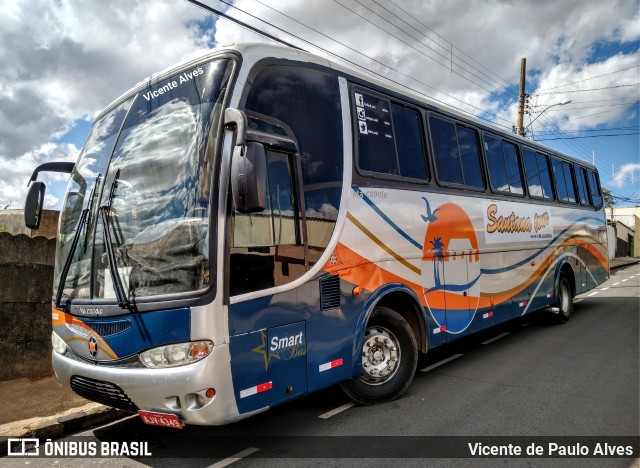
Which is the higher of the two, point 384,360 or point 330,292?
point 330,292

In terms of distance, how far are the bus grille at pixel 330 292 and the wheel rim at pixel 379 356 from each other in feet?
2.56

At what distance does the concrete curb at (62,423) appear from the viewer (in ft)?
14.0

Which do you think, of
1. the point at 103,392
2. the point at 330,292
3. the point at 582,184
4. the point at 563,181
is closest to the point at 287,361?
the point at 330,292

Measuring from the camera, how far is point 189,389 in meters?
3.17

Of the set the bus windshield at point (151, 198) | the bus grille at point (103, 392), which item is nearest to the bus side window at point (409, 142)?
the bus windshield at point (151, 198)

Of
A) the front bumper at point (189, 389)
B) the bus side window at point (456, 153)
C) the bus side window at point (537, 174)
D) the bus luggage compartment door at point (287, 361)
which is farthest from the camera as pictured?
the bus side window at point (537, 174)

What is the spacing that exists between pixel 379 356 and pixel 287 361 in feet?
4.96

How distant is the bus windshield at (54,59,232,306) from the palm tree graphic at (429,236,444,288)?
3221mm

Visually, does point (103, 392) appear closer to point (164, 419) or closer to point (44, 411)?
point (164, 419)

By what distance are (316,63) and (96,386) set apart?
3496 millimetres

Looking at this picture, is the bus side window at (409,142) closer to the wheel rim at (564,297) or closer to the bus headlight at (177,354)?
the bus headlight at (177,354)

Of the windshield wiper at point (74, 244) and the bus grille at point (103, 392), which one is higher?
the windshield wiper at point (74, 244)

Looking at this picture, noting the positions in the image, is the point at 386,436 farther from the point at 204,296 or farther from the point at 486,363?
the point at 486,363

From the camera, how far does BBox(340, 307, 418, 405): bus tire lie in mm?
4777
